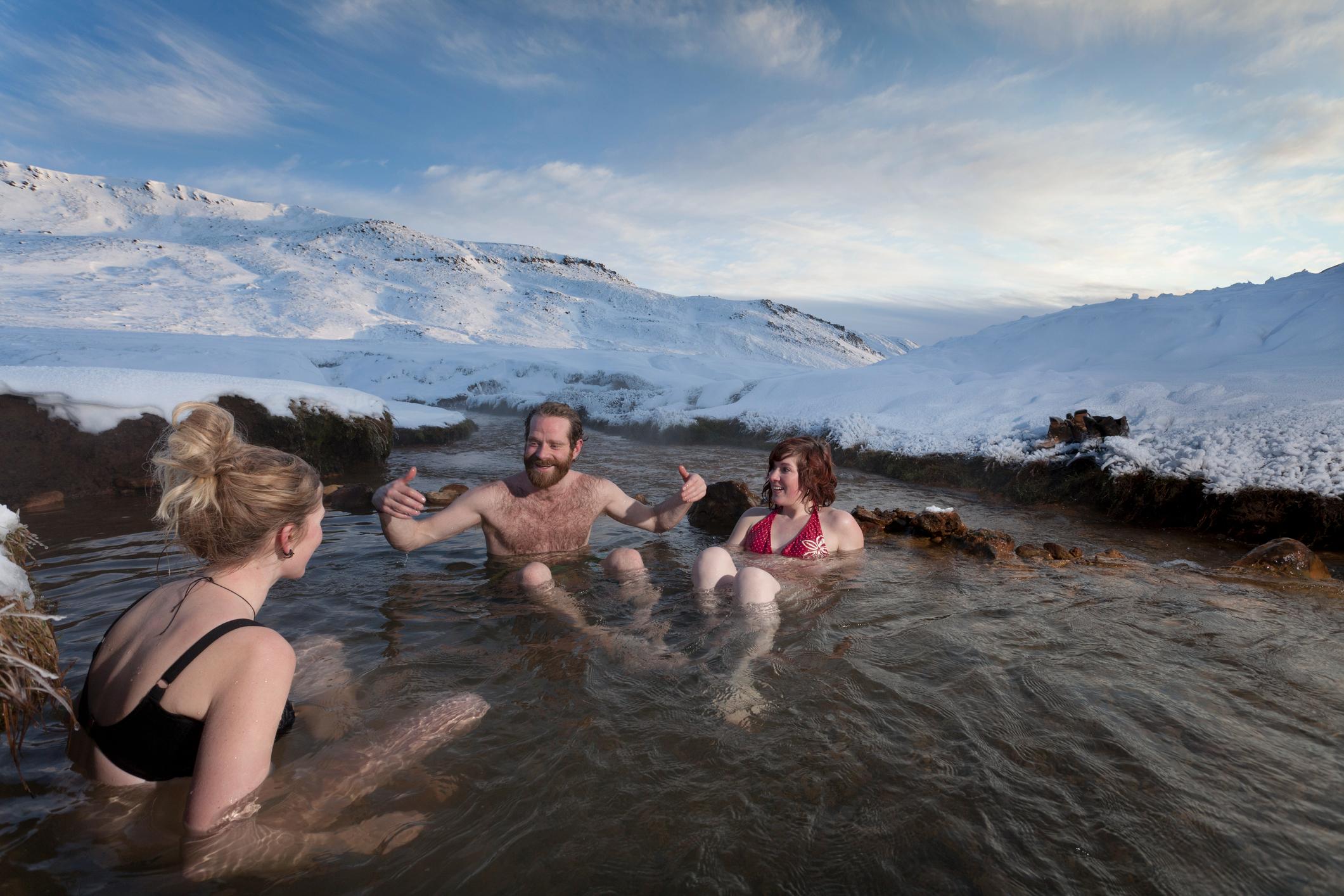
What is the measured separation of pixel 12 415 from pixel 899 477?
11.8 m

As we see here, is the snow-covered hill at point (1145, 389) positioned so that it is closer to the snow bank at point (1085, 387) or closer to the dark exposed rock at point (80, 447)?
the snow bank at point (1085, 387)

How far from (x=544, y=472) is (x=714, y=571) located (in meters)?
1.56

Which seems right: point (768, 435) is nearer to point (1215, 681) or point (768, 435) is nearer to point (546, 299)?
point (1215, 681)

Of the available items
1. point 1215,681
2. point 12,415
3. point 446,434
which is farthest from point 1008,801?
point 446,434

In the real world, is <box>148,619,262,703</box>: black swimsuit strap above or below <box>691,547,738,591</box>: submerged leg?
above

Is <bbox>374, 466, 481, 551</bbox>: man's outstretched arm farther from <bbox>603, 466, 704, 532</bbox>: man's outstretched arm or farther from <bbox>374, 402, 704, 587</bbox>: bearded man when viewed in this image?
<bbox>603, 466, 704, 532</bbox>: man's outstretched arm

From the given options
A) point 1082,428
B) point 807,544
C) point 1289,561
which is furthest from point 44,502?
point 1082,428

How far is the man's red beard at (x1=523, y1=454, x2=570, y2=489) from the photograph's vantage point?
5004mm

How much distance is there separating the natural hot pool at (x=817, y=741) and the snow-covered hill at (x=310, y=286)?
47363 mm

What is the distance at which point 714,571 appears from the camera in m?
4.59

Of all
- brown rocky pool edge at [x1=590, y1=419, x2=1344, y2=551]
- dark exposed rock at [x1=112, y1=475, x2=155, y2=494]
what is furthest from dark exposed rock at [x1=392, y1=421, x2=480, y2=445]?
brown rocky pool edge at [x1=590, y1=419, x2=1344, y2=551]

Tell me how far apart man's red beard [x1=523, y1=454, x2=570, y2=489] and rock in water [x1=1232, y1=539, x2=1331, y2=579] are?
5717 mm

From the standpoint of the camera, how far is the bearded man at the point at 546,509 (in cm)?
482

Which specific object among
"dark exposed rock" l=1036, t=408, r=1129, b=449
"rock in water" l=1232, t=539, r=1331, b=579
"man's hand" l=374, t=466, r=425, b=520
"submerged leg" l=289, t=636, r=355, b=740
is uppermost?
"dark exposed rock" l=1036, t=408, r=1129, b=449
